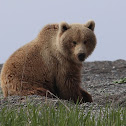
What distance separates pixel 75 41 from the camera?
20.0ft

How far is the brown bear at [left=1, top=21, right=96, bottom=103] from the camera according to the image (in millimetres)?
6285

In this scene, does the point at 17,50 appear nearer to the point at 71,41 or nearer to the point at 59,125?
the point at 71,41

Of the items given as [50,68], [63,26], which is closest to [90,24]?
[63,26]

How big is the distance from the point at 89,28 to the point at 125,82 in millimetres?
4026

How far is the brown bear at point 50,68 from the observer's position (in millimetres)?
6285

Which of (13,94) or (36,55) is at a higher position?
(36,55)

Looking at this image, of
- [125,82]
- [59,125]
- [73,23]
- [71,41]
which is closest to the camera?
[59,125]

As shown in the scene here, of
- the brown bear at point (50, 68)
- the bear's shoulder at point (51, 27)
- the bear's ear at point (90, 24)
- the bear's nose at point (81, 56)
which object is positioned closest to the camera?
the bear's nose at point (81, 56)

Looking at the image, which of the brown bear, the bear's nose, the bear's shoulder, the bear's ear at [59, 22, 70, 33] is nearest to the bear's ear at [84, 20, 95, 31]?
the brown bear

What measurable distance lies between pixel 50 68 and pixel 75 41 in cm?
68

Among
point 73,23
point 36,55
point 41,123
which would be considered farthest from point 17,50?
point 41,123

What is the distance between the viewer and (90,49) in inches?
248

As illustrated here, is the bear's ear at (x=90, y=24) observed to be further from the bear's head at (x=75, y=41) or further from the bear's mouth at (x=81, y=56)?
the bear's mouth at (x=81, y=56)

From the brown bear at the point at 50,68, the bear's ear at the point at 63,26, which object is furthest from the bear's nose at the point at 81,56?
the bear's ear at the point at 63,26
